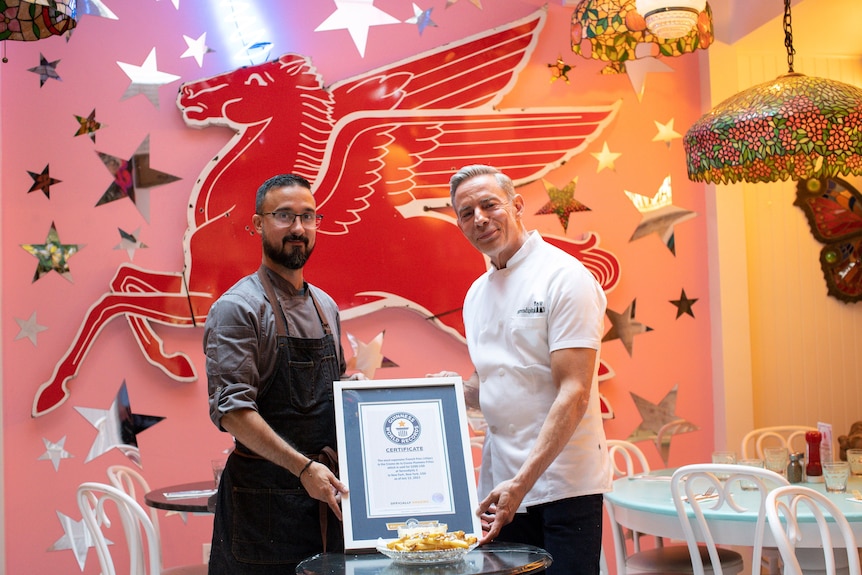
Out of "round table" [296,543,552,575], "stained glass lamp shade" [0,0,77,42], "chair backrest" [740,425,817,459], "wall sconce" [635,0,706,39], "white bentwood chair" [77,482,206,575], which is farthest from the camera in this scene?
"chair backrest" [740,425,817,459]

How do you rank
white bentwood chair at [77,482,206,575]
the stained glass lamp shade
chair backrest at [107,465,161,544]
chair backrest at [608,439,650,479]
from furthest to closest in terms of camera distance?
chair backrest at [608,439,650,479] < chair backrest at [107,465,161,544] < white bentwood chair at [77,482,206,575] < the stained glass lamp shade

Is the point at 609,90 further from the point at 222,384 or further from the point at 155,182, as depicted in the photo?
the point at 222,384

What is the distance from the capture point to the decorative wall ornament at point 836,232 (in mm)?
5527

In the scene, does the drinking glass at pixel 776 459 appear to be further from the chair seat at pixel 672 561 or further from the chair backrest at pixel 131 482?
the chair backrest at pixel 131 482

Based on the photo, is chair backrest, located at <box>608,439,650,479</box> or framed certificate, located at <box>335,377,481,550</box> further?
chair backrest, located at <box>608,439,650,479</box>

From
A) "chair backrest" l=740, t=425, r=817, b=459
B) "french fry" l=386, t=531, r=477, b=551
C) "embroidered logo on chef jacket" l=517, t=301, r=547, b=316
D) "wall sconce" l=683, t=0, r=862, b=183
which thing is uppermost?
"wall sconce" l=683, t=0, r=862, b=183

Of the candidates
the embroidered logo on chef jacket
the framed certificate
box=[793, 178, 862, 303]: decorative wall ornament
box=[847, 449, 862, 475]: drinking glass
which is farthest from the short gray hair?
box=[793, 178, 862, 303]: decorative wall ornament

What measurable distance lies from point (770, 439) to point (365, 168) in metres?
2.58

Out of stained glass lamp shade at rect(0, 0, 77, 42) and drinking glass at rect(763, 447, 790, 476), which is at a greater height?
stained glass lamp shade at rect(0, 0, 77, 42)

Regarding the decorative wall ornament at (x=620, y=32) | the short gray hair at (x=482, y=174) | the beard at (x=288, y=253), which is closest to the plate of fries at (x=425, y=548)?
the beard at (x=288, y=253)

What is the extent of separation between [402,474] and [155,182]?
2813 mm

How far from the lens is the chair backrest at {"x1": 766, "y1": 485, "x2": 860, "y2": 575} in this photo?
3.01 meters

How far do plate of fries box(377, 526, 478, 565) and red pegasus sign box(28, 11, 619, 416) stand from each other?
106 inches

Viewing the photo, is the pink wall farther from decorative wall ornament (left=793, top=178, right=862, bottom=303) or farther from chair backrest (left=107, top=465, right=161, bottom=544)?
decorative wall ornament (left=793, top=178, right=862, bottom=303)
